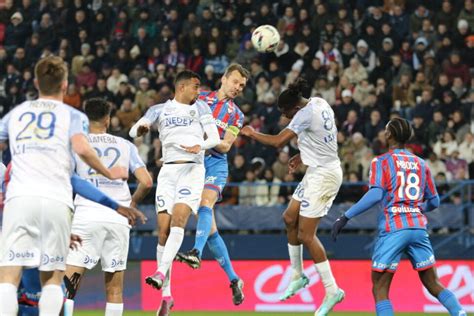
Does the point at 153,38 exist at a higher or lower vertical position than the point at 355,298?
higher

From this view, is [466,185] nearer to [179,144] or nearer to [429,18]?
[429,18]

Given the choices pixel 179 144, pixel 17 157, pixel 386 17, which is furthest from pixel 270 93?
pixel 17 157

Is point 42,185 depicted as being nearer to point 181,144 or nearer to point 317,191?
point 181,144

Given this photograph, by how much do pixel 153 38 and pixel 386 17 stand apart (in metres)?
4.97

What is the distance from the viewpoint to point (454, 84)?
1947 cm

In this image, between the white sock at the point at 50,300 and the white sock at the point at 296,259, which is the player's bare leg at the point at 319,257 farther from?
the white sock at the point at 50,300

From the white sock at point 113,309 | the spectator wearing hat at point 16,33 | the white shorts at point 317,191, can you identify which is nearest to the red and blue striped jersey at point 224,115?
the white shorts at point 317,191

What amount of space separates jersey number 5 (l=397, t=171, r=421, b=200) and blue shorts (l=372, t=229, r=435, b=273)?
0.33 meters

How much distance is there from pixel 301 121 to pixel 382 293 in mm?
2477

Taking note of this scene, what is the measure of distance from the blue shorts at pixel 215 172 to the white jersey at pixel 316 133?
984 millimetres

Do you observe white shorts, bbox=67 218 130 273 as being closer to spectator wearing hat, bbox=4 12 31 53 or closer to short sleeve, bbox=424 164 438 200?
short sleeve, bbox=424 164 438 200

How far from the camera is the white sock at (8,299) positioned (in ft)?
25.5

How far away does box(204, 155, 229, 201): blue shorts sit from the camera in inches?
486

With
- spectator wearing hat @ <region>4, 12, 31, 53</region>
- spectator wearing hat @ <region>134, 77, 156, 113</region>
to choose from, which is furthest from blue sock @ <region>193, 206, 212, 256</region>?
spectator wearing hat @ <region>4, 12, 31, 53</region>
